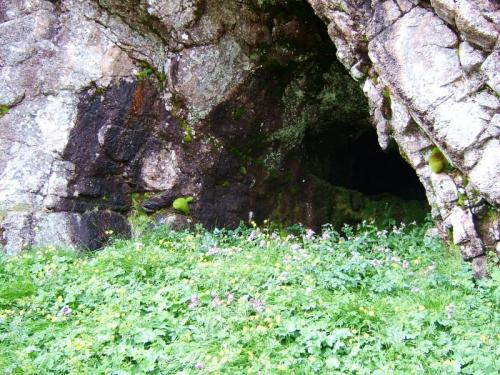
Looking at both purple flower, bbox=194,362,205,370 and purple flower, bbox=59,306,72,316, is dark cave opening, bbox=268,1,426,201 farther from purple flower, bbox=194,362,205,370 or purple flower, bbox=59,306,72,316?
purple flower, bbox=194,362,205,370

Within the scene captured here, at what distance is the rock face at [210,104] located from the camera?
4984 mm

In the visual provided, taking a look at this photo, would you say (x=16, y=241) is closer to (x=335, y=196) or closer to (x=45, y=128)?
(x=45, y=128)

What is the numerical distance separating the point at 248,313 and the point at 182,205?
342cm

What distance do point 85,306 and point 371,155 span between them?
321 inches

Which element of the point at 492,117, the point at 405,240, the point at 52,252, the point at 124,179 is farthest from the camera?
the point at 124,179

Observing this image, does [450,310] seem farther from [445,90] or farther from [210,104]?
[210,104]

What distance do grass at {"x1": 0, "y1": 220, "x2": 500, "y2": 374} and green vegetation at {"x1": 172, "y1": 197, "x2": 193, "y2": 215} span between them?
67.2 inches

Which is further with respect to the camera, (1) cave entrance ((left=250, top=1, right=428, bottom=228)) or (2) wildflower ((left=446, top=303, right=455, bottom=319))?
(1) cave entrance ((left=250, top=1, right=428, bottom=228))

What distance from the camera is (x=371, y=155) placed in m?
11.5

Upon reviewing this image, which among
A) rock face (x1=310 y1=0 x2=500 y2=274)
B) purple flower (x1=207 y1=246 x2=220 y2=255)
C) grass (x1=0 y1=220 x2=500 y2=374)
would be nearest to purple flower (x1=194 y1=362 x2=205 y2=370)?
grass (x1=0 y1=220 x2=500 y2=374)

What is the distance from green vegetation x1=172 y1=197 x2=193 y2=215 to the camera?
733 centimetres

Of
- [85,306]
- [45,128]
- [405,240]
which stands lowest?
[85,306]

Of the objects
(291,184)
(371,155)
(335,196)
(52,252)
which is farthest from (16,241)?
(371,155)

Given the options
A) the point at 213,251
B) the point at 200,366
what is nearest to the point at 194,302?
the point at 200,366
